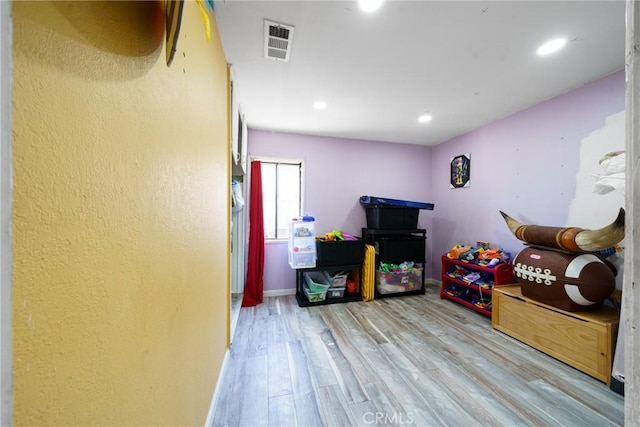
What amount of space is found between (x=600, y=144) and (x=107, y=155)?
10.2 ft

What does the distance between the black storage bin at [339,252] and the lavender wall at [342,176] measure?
0.47 metres

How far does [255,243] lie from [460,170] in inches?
117

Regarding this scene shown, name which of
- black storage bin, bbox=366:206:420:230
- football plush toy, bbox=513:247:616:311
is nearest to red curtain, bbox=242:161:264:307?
black storage bin, bbox=366:206:420:230

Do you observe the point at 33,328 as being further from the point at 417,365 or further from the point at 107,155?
the point at 417,365

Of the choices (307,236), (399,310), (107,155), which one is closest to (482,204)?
(399,310)

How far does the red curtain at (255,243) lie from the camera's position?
114 inches

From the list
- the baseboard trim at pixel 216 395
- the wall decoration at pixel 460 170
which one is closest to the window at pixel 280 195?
the baseboard trim at pixel 216 395

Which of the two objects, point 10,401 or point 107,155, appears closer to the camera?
point 10,401

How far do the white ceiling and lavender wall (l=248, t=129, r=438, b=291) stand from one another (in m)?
0.61

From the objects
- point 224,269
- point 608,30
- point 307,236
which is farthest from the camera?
point 307,236

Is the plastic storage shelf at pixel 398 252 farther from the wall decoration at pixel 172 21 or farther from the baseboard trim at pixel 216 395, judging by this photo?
the wall decoration at pixel 172 21

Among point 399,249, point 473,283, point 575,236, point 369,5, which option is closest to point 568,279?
point 575,236

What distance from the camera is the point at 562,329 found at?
1.75 m

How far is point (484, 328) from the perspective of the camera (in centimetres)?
225
